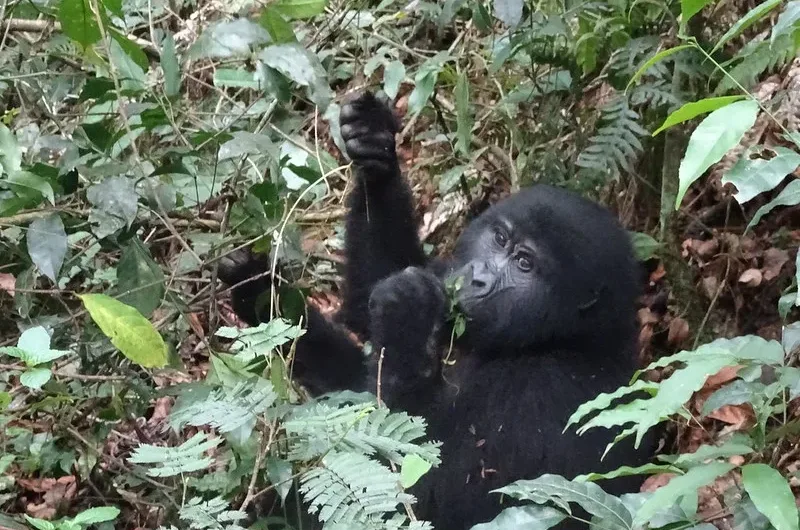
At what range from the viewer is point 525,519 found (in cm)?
208

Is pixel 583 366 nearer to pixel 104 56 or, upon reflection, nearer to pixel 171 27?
pixel 104 56

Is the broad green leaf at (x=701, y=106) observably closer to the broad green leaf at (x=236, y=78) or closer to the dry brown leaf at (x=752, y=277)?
the broad green leaf at (x=236, y=78)

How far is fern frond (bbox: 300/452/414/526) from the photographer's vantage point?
1925 millimetres

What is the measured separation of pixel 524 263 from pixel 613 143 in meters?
Result: 0.92

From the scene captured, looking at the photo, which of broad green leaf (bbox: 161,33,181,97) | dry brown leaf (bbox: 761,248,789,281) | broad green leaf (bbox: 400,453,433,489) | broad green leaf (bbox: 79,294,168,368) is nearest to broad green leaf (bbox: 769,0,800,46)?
broad green leaf (bbox: 400,453,433,489)

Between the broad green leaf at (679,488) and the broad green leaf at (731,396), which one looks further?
the broad green leaf at (731,396)

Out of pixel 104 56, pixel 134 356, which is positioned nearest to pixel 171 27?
pixel 104 56

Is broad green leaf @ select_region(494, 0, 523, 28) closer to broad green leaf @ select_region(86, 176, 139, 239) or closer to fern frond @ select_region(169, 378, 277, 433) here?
broad green leaf @ select_region(86, 176, 139, 239)

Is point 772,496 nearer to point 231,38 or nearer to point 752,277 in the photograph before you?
point 231,38

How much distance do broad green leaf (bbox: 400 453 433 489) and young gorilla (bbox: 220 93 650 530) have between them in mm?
1285

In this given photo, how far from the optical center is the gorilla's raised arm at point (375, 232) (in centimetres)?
400

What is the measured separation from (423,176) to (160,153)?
226cm

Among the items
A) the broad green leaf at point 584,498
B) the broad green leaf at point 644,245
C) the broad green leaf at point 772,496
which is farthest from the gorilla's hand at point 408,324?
the broad green leaf at point 772,496

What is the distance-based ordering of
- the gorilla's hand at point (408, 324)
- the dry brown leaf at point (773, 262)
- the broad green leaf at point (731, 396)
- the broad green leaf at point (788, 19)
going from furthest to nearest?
1. the dry brown leaf at point (773, 262)
2. the gorilla's hand at point (408, 324)
3. the broad green leaf at point (731, 396)
4. the broad green leaf at point (788, 19)
